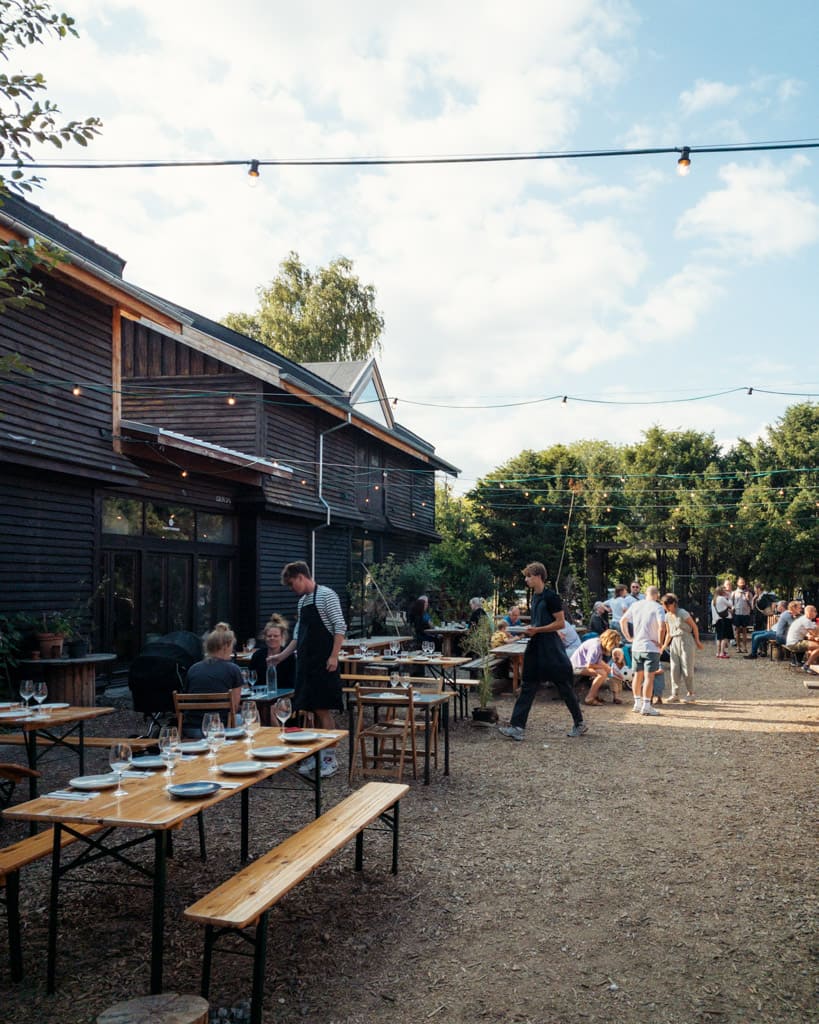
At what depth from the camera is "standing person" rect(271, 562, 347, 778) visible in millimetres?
7012

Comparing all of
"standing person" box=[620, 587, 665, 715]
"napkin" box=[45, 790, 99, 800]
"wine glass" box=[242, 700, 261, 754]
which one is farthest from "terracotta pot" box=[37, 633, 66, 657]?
"standing person" box=[620, 587, 665, 715]

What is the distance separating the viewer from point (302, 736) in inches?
197

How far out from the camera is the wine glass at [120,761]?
3.74m

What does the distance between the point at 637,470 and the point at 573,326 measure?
54.7 feet

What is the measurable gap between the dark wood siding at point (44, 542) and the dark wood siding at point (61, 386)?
21.2 inches

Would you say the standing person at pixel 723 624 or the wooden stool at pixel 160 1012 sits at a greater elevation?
the standing person at pixel 723 624

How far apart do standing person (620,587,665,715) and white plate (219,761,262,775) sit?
7.61 metres

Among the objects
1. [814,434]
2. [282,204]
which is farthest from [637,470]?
[282,204]

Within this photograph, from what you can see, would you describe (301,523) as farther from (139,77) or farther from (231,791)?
(231,791)

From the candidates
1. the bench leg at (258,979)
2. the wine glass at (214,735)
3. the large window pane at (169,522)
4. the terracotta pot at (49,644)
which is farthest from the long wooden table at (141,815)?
the large window pane at (169,522)

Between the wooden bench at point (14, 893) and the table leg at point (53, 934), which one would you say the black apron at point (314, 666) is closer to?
the wooden bench at point (14, 893)

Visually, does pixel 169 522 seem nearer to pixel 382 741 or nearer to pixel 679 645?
pixel 382 741

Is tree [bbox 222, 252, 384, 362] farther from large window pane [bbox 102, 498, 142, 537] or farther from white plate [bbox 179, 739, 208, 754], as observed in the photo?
white plate [bbox 179, 739, 208, 754]

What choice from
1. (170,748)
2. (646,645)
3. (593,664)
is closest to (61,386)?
(170,748)
